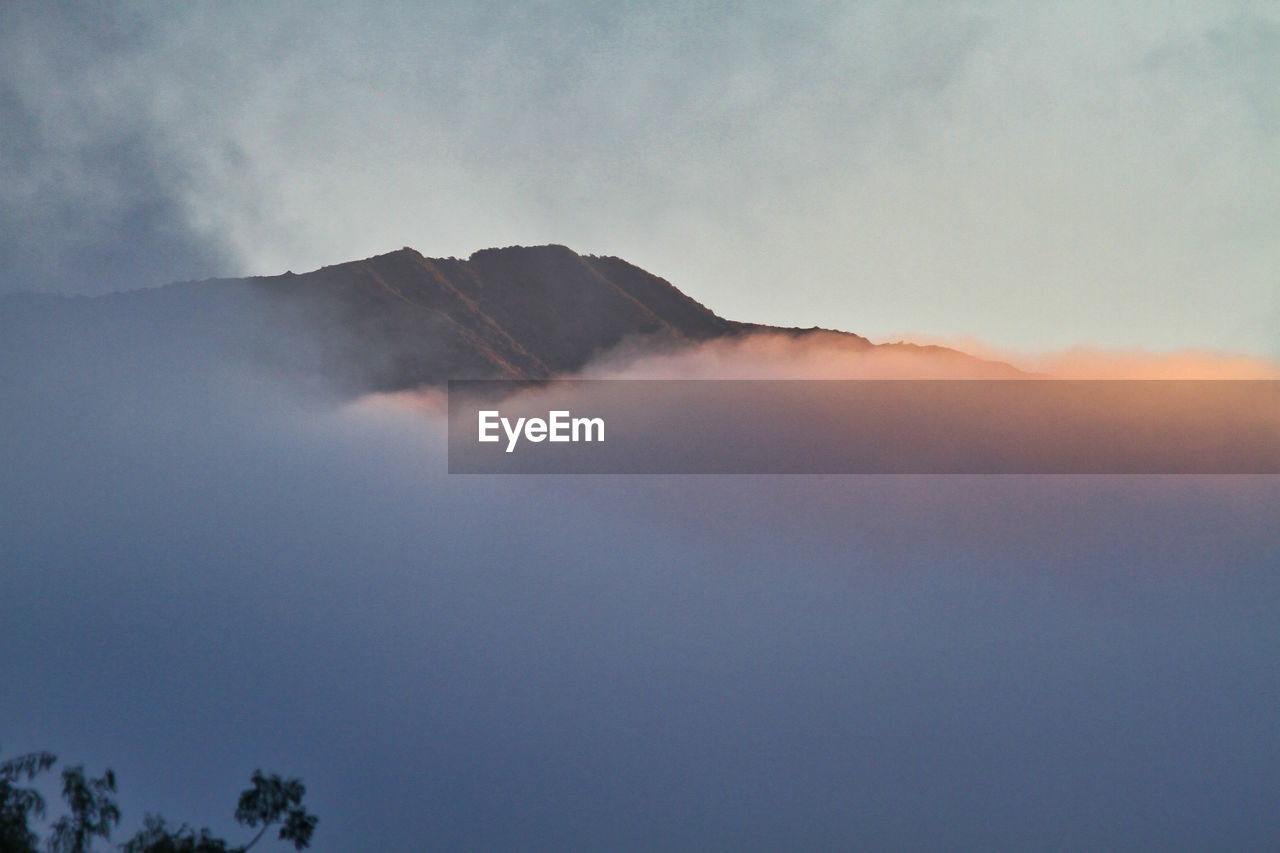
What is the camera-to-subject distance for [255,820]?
39.8 m

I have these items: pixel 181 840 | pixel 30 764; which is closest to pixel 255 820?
pixel 181 840

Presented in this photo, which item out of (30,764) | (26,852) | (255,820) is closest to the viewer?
(26,852)

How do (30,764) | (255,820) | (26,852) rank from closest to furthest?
(26,852)
(30,764)
(255,820)

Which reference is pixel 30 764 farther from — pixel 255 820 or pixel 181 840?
pixel 255 820

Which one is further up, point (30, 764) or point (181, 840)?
point (30, 764)

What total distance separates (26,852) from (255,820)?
32.1 feet

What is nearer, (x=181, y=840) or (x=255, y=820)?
(x=181, y=840)

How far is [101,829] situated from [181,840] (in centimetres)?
289

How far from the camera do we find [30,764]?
3394 centimetres

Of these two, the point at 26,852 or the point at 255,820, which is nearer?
the point at 26,852

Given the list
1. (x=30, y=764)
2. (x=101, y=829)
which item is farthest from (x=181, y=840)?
(x=30, y=764)

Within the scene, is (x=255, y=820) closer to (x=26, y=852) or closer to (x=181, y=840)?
(x=181, y=840)

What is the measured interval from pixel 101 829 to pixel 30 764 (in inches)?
132

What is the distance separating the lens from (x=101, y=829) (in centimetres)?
3506
